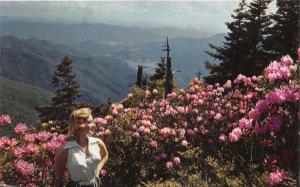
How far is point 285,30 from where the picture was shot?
22906 mm

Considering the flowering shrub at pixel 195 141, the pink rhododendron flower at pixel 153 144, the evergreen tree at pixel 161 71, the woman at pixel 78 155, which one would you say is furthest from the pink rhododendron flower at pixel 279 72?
the evergreen tree at pixel 161 71

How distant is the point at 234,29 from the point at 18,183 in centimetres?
1874

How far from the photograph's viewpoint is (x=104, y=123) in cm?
868

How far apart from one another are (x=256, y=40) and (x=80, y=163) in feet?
68.8

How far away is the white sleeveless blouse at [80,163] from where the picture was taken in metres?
4.64

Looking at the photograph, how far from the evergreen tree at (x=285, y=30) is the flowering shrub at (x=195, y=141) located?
1286 cm

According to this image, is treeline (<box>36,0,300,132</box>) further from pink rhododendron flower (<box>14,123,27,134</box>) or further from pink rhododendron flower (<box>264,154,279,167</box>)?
pink rhododendron flower (<box>264,154,279,167</box>)

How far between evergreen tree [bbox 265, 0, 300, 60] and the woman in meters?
18.5

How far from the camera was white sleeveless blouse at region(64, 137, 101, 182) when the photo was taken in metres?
4.64

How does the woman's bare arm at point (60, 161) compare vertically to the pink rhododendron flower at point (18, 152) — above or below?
above

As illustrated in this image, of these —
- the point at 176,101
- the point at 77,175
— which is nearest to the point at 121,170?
the point at 176,101

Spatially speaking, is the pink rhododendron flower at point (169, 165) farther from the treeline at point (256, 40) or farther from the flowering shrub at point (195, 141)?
the treeline at point (256, 40)

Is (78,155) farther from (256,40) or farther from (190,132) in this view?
(256,40)

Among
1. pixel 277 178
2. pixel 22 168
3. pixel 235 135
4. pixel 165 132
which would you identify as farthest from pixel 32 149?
pixel 277 178
